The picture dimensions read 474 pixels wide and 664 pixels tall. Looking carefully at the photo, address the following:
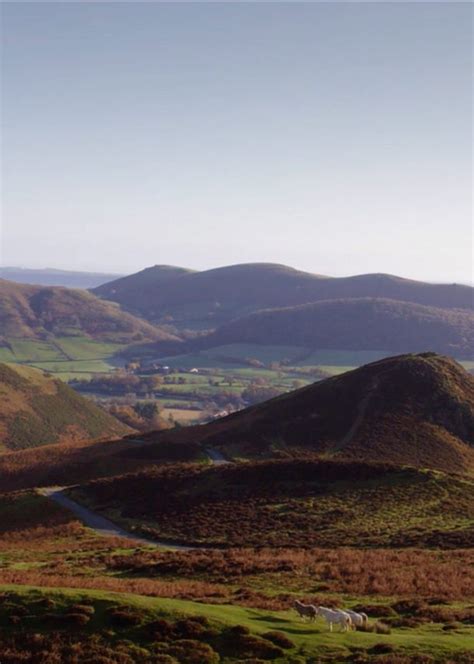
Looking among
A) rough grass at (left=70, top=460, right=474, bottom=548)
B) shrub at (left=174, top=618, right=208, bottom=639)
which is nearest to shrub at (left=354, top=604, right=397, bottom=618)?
shrub at (left=174, top=618, right=208, bottom=639)

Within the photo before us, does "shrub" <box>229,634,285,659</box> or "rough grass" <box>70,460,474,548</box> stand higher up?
"shrub" <box>229,634,285,659</box>

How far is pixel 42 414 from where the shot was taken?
154250mm

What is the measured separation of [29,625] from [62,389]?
151277mm

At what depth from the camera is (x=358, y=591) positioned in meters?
33.1

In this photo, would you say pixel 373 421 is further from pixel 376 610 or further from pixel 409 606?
pixel 376 610

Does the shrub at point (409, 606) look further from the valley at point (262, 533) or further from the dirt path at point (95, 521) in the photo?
the dirt path at point (95, 521)

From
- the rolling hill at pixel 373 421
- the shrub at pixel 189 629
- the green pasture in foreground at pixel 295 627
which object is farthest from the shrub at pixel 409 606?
the rolling hill at pixel 373 421

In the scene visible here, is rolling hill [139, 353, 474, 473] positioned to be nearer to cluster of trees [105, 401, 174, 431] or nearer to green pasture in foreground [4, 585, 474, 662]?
green pasture in foreground [4, 585, 474, 662]

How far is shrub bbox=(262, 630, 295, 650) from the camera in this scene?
22.1 m

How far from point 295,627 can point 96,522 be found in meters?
39.2

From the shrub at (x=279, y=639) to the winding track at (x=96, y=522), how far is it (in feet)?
91.7

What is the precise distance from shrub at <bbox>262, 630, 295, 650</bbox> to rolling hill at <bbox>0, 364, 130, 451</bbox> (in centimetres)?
12047

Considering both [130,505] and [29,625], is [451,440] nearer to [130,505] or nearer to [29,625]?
[130,505]

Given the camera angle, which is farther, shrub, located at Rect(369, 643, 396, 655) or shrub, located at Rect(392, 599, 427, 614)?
shrub, located at Rect(392, 599, 427, 614)
